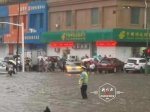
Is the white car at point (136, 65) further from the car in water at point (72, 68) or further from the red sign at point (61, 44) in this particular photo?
the red sign at point (61, 44)

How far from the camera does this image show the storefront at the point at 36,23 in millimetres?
68312

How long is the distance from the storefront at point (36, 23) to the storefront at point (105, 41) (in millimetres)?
5451

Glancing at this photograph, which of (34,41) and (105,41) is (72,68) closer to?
(105,41)

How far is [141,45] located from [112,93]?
4223 centimetres

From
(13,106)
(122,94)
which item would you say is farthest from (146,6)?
(13,106)

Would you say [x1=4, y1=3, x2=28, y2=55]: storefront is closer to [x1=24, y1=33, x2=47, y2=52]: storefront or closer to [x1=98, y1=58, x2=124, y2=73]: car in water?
[x1=24, y1=33, x2=47, y2=52]: storefront

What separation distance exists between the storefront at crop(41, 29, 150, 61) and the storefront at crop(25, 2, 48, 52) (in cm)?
545

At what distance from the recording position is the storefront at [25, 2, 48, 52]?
6831 cm

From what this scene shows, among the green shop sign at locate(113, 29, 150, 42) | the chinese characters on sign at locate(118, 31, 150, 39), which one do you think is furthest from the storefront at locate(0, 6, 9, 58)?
the chinese characters on sign at locate(118, 31, 150, 39)

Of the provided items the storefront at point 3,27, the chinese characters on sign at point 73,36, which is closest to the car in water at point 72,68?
the chinese characters on sign at point 73,36

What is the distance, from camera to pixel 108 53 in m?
57.2

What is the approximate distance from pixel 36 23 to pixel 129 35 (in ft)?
62.1

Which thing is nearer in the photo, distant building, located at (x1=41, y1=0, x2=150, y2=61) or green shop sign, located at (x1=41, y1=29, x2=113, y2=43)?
distant building, located at (x1=41, y1=0, x2=150, y2=61)

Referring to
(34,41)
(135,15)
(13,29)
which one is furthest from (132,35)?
(13,29)
